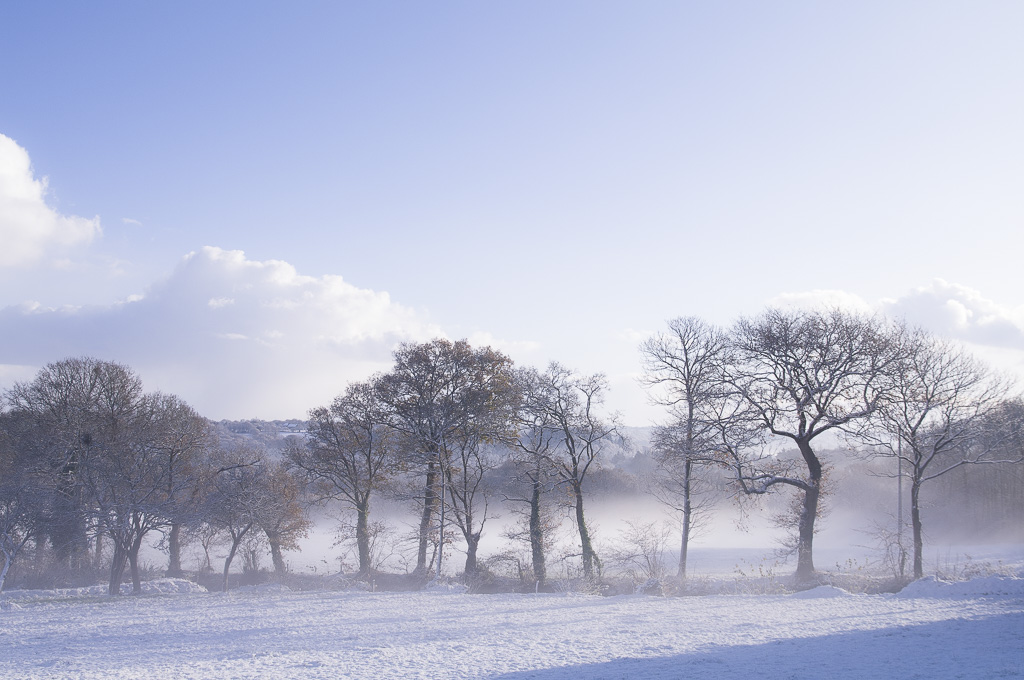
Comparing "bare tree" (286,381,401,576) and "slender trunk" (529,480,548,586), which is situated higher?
"bare tree" (286,381,401,576)

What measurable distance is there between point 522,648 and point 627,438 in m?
17.4

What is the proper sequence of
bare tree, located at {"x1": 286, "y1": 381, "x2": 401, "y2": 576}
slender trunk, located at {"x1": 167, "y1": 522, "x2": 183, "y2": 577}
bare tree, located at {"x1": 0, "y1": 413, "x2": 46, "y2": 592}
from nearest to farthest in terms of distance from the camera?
1. bare tree, located at {"x1": 0, "y1": 413, "x2": 46, "y2": 592}
2. slender trunk, located at {"x1": 167, "y1": 522, "x2": 183, "y2": 577}
3. bare tree, located at {"x1": 286, "y1": 381, "x2": 401, "y2": 576}

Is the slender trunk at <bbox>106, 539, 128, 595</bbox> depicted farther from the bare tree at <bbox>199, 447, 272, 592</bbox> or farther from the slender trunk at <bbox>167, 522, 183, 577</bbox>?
the slender trunk at <bbox>167, 522, 183, 577</bbox>

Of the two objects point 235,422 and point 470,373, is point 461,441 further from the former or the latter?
point 235,422

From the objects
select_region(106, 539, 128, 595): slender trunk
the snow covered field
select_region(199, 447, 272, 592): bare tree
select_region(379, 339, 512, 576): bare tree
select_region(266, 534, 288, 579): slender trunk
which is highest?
select_region(379, 339, 512, 576): bare tree

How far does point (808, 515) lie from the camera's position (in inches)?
885

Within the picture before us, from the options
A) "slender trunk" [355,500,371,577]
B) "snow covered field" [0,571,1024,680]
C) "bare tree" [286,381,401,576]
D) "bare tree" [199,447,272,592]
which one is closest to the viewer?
"snow covered field" [0,571,1024,680]

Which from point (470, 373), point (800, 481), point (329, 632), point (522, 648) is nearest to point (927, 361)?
point (800, 481)

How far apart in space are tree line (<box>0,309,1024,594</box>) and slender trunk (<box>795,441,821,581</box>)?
0.07 meters

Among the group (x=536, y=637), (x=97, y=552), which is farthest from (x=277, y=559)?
(x=536, y=637)

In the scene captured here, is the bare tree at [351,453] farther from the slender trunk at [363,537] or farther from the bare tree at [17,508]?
the bare tree at [17,508]

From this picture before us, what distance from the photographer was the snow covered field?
8.62 m

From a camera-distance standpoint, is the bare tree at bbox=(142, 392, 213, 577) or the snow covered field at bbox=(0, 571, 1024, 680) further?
the bare tree at bbox=(142, 392, 213, 577)

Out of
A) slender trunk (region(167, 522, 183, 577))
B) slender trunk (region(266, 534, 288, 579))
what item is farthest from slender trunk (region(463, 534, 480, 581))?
slender trunk (region(167, 522, 183, 577))
